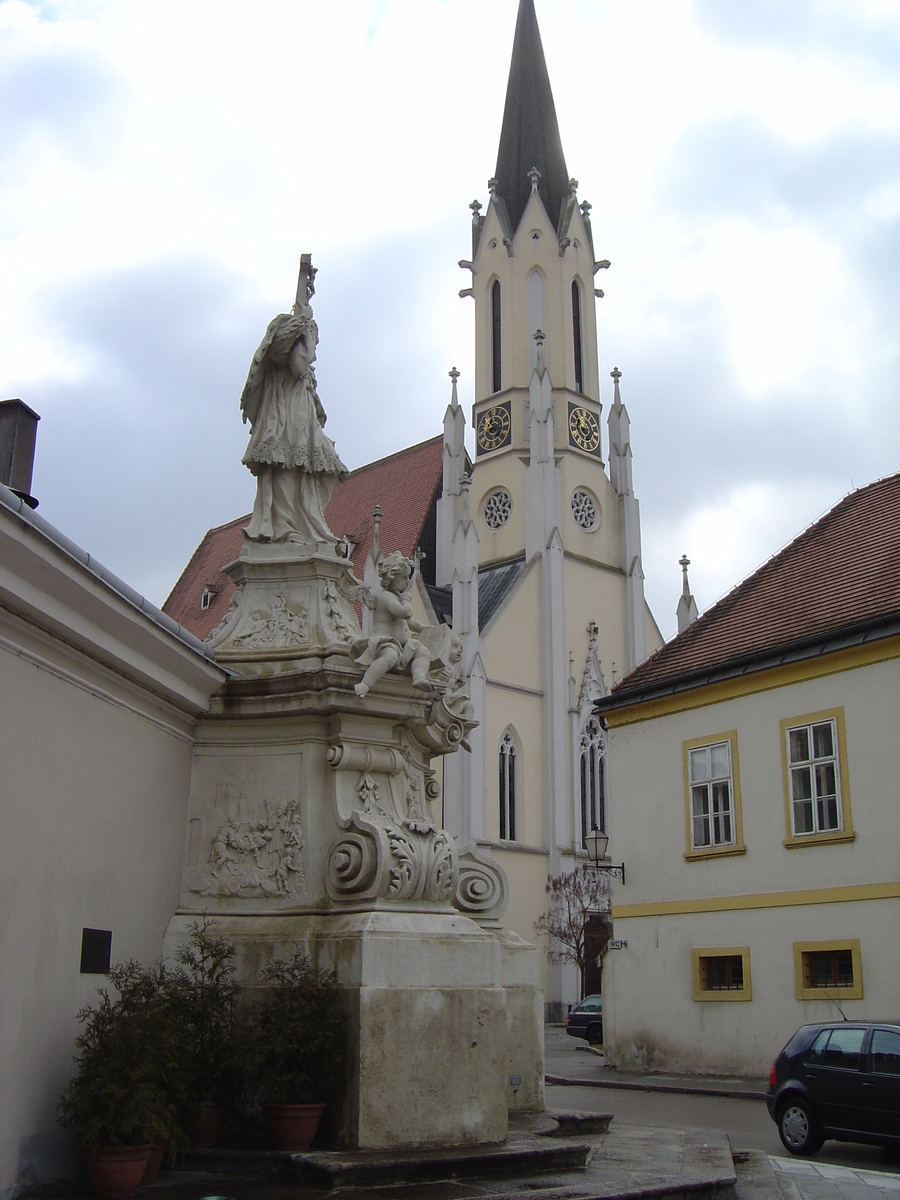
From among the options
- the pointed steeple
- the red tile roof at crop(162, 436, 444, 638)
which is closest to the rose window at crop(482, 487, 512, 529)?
the red tile roof at crop(162, 436, 444, 638)

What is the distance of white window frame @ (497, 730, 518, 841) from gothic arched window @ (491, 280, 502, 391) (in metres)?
14.7

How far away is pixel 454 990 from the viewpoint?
6832 millimetres

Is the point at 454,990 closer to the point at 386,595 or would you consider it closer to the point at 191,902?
the point at 191,902

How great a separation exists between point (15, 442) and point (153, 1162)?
524cm

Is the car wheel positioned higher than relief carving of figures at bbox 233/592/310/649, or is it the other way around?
relief carving of figures at bbox 233/592/310/649

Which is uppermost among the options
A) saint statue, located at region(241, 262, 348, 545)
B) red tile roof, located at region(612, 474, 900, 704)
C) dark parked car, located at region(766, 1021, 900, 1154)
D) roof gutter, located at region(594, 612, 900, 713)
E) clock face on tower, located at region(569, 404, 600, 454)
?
clock face on tower, located at region(569, 404, 600, 454)

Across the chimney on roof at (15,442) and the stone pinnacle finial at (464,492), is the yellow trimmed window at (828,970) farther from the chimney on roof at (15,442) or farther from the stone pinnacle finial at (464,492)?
the stone pinnacle finial at (464,492)

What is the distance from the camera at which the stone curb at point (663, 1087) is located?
15523mm

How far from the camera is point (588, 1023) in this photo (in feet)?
89.8

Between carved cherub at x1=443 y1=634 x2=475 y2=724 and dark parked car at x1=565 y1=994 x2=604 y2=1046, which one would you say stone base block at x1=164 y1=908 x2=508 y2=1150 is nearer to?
carved cherub at x1=443 y1=634 x2=475 y2=724

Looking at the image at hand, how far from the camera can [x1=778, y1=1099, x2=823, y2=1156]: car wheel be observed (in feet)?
33.6

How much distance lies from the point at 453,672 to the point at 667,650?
12824mm

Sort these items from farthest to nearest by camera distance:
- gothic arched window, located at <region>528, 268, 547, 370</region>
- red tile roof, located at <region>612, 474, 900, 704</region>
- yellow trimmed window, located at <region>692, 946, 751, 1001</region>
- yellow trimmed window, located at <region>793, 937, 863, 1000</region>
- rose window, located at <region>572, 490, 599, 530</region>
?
gothic arched window, located at <region>528, 268, 547, 370</region>, rose window, located at <region>572, 490, 599, 530</region>, yellow trimmed window, located at <region>692, 946, 751, 1001</region>, red tile roof, located at <region>612, 474, 900, 704</region>, yellow trimmed window, located at <region>793, 937, 863, 1000</region>

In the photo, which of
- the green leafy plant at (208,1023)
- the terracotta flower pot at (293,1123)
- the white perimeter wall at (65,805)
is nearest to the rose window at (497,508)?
the white perimeter wall at (65,805)
